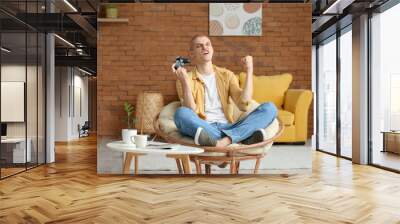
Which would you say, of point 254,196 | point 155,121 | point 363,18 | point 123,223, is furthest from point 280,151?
point 363,18

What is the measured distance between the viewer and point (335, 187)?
14.8 feet

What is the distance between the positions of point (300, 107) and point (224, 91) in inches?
44.8

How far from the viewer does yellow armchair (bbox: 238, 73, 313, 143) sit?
16.4ft

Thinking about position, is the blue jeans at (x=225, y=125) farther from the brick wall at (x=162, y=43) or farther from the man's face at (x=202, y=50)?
the brick wall at (x=162, y=43)

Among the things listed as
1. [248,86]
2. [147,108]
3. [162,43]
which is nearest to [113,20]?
[162,43]

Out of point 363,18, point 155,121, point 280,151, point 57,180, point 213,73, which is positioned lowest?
point 57,180

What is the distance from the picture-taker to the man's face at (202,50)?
458cm

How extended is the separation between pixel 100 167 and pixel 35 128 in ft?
6.55

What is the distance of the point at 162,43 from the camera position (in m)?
5.18

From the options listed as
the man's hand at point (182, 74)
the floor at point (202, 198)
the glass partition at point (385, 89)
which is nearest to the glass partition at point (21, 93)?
the floor at point (202, 198)

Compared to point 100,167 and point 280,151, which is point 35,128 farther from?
point 280,151

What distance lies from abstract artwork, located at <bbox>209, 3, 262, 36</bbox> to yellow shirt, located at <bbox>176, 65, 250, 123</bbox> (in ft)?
2.95

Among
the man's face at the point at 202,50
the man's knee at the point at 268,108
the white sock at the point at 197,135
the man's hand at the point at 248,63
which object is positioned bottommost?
the white sock at the point at 197,135

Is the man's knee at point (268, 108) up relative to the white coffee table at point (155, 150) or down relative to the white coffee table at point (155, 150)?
up
